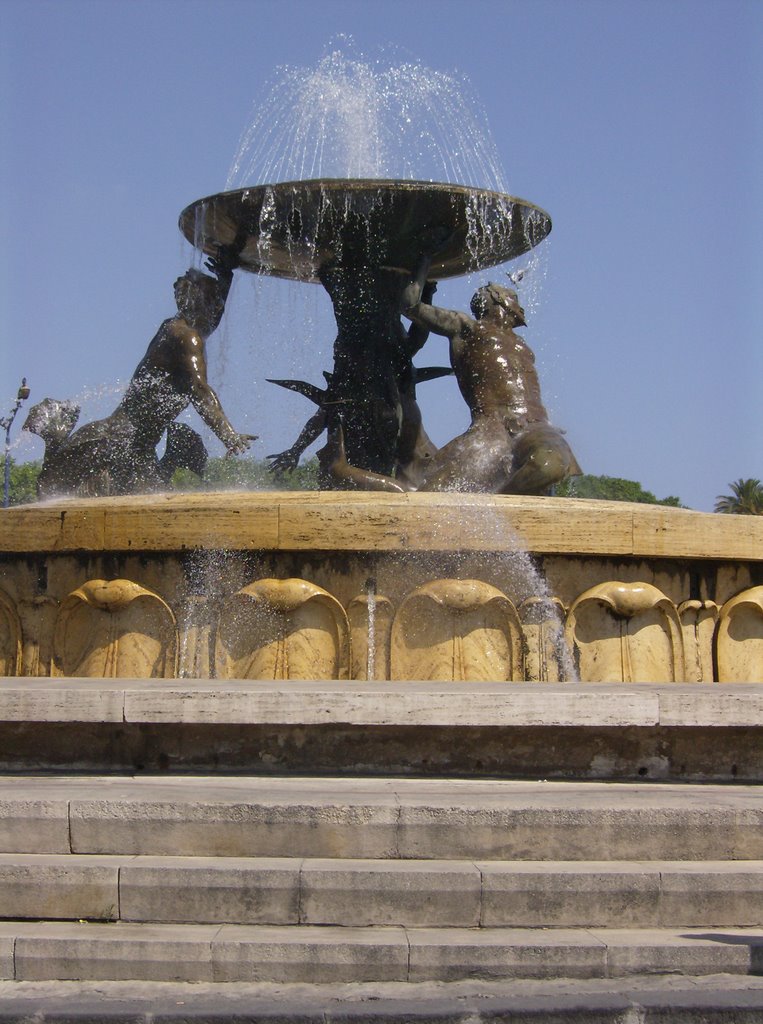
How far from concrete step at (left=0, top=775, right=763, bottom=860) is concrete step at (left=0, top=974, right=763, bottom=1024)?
56 cm

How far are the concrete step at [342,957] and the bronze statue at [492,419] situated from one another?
5.35 meters

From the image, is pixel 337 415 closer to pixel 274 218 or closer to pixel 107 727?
pixel 274 218

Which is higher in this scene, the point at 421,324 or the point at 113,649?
the point at 421,324

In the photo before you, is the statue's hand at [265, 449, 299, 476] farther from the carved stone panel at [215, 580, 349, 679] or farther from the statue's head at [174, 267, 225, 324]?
the carved stone panel at [215, 580, 349, 679]

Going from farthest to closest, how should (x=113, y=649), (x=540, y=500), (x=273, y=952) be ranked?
1. (x=540, y=500)
2. (x=113, y=649)
3. (x=273, y=952)

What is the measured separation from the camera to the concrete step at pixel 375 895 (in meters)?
4.42

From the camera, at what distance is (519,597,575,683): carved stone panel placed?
6.92 meters

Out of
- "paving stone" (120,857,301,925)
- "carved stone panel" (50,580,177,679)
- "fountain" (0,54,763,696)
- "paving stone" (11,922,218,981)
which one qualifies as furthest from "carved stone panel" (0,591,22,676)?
"paving stone" (11,922,218,981)

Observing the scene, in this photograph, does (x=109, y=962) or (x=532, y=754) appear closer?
(x=109, y=962)

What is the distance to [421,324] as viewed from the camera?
11.0 metres

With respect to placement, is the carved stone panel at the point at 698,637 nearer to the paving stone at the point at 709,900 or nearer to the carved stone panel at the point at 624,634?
the carved stone panel at the point at 624,634

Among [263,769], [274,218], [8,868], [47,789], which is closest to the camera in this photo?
[8,868]

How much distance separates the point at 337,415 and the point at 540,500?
358 centimetres

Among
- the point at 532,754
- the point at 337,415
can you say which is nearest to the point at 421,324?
the point at 337,415
